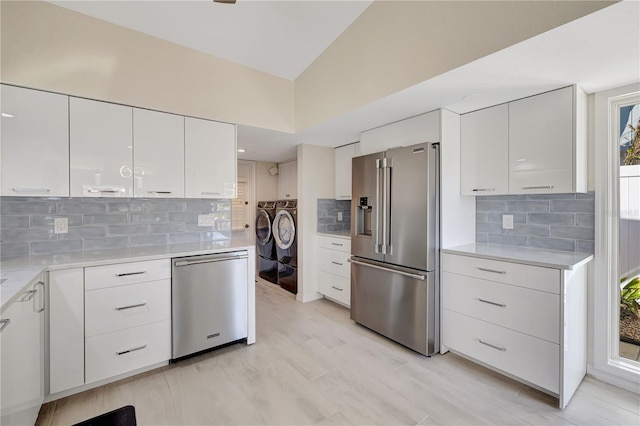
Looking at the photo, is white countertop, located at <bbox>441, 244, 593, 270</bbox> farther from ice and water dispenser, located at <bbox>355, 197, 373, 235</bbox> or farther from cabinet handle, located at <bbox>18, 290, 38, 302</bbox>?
cabinet handle, located at <bbox>18, 290, 38, 302</bbox>

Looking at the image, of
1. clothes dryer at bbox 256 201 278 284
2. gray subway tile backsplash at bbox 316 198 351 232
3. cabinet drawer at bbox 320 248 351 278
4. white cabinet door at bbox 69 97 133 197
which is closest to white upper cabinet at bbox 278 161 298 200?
clothes dryer at bbox 256 201 278 284

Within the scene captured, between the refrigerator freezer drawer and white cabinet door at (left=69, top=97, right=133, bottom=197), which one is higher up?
white cabinet door at (left=69, top=97, right=133, bottom=197)

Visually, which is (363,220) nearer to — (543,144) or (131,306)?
(543,144)

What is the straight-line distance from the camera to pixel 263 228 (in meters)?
4.73

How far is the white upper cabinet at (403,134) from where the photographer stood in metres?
2.36

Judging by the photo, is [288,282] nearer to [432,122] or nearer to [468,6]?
[432,122]

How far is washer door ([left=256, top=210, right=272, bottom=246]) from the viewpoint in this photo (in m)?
4.55

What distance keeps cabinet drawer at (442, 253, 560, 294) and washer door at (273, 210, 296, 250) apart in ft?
7.21

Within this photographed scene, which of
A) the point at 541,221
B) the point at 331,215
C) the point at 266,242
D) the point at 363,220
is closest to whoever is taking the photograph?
the point at 541,221

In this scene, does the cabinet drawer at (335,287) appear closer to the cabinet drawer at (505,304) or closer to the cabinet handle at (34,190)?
the cabinet drawer at (505,304)

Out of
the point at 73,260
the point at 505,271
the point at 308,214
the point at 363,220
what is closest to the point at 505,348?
the point at 505,271

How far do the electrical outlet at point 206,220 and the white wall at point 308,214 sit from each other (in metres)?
1.13

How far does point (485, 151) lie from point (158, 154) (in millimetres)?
2783

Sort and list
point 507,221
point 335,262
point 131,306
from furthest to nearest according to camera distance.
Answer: point 335,262, point 507,221, point 131,306
